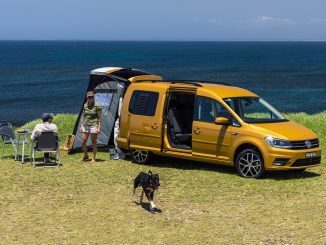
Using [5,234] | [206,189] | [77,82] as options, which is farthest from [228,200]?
[77,82]

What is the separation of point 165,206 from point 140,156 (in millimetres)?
4329

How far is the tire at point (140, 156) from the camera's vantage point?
585 inches

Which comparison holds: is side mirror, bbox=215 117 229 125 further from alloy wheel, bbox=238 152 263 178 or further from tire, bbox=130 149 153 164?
tire, bbox=130 149 153 164

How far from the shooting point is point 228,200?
11.3 meters

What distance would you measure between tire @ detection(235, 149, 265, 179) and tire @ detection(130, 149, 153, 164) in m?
2.62

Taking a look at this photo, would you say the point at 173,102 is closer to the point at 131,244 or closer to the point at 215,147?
the point at 215,147

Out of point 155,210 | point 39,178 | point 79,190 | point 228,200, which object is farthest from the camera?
point 39,178

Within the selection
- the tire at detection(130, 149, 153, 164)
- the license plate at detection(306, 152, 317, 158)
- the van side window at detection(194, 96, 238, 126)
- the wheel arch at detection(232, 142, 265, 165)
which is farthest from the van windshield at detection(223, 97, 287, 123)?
the tire at detection(130, 149, 153, 164)

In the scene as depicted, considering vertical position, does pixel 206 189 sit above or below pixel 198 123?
below

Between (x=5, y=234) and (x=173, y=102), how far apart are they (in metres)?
6.91

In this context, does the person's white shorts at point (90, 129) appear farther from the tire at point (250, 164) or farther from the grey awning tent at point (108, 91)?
the tire at point (250, 164)

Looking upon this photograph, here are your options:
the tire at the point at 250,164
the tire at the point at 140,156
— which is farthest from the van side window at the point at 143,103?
the tire at the point at 250,164

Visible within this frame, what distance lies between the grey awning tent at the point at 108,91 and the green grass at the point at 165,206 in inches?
88.8

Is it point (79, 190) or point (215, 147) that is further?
point (215, 147)
